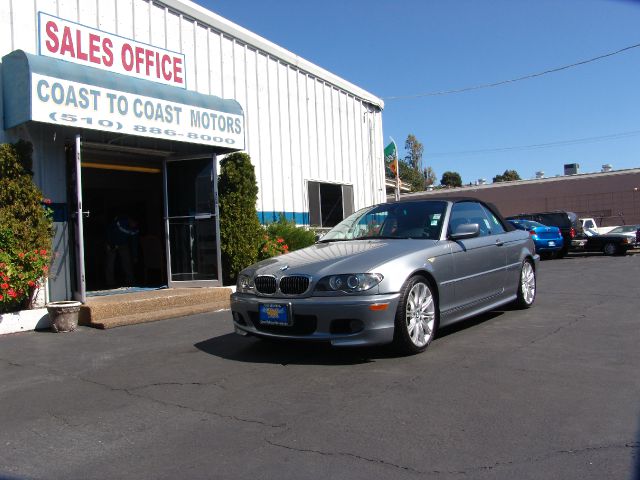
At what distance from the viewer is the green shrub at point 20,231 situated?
287 inches

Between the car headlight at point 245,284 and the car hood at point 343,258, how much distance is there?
0.07 metres

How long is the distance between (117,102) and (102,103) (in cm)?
25

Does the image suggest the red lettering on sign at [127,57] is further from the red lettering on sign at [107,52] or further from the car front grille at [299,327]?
the car front grille at [299,327]

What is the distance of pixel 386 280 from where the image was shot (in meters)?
5.00

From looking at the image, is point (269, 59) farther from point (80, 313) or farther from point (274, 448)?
point (274, 448)

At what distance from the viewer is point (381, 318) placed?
492cm

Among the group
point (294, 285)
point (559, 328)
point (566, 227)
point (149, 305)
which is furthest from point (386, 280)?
point (566, 227)

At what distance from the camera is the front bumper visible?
4.89 meters

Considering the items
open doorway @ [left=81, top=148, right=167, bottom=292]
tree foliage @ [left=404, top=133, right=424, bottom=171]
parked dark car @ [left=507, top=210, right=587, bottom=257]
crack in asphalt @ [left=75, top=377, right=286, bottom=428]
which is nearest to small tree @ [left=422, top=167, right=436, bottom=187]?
tree foliage @ [left=404, top=133, right=424, bottom=171]

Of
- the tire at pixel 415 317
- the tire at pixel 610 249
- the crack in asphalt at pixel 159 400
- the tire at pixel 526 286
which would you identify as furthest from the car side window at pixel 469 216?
the tire at pixel 610 249

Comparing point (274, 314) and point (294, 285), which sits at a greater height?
point (294, 285)

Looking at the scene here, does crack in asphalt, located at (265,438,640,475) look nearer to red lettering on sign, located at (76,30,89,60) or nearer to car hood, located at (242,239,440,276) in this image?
car hood, located at (242,239,440,276)

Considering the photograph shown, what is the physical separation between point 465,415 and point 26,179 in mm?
6683

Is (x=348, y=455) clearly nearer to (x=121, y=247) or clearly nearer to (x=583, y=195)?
(x=121, y=247)
